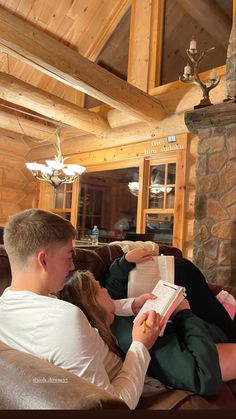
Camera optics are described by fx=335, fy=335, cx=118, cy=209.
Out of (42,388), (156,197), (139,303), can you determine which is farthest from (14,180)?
(42,388)

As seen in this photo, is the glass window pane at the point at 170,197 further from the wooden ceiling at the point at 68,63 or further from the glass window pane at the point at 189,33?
the glass window pane at the point at 189,33

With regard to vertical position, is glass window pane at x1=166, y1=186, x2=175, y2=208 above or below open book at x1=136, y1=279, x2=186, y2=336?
above

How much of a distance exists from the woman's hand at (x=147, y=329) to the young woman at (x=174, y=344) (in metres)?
0.09

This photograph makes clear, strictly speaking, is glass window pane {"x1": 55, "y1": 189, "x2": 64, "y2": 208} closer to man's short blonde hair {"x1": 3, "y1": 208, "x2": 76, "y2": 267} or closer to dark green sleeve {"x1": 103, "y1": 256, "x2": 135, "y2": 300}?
dark green sleeve {"x1": 103, "y1": 256, "x2": 135, "y2": 300}

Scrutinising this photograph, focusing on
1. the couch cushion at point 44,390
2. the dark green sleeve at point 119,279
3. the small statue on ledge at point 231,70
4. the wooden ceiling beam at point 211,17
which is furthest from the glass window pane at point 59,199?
the couch cushion at point 44,390

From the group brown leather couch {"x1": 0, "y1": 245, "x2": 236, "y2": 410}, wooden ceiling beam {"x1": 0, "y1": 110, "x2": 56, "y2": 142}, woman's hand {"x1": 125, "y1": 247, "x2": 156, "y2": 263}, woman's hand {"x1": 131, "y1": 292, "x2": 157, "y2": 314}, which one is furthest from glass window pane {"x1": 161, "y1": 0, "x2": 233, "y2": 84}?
brown leather couch {"x1": 0, "y1": 245, "x2": 236, "y2": 410}

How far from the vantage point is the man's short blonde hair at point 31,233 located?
1046 mm

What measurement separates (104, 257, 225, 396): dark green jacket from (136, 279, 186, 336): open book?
61 millimetres

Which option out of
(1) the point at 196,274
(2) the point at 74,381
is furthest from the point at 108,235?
(2) the point at 74,381

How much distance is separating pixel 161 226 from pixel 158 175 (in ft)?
2.35

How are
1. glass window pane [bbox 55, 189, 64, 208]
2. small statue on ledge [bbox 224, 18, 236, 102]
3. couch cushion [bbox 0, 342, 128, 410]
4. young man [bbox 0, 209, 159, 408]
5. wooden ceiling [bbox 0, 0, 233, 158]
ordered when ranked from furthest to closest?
glass window pane [bbox 55, 189, 64, 208] → small statue on ledge [bbox 224, 18, 236, 102] → wooden ceiling [bbox 0, 0, 233, 158] → young man [bbox 0, 209, 159, 408] → couch cushion [bbox 0, 342, 128, 410]

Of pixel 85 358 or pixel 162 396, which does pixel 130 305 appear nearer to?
pixel 162 396

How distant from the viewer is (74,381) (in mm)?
651

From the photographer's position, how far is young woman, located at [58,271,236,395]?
109 centimetres
